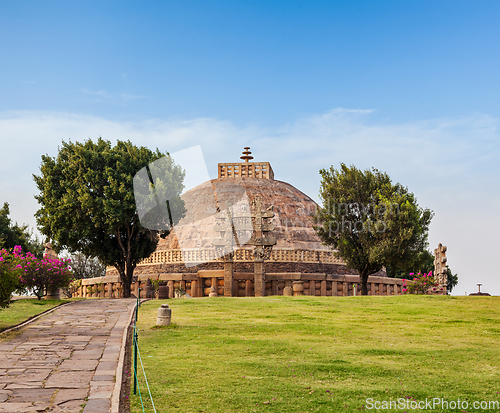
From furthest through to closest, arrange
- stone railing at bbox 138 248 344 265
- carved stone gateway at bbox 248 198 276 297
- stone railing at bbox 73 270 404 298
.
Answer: stone railing at bbox 138 248 344 265
stone railing at bbox 73 270 404 298
carved stone gateway at bbox 248 198 276 297

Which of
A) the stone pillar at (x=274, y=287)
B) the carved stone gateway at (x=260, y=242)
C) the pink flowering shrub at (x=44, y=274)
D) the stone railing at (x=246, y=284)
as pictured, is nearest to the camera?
→ the pink flowering shrub at (x=44, y=274)

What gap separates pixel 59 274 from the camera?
66.2 ft

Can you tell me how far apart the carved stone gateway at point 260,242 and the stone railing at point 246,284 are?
129cm

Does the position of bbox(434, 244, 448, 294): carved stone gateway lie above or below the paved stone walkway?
above

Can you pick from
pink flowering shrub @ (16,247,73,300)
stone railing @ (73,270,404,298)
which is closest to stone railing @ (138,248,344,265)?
stone railing @ (73,270,404,298)

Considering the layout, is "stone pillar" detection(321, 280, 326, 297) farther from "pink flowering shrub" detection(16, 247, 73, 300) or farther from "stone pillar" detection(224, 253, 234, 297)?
"pink flowering shrub" detection(16, 247, 73, 300)

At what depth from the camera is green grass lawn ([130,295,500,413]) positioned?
6.45 m

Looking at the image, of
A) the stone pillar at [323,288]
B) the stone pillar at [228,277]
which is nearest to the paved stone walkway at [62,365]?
the stone pillar at [228,277]

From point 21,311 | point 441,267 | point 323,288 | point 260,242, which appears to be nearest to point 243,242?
point 260,242

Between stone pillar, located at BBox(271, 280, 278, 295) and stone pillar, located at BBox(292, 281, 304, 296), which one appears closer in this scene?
stone pillar, located at BBox(292, 281, 304, 296)

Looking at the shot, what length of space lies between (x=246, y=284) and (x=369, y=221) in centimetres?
709

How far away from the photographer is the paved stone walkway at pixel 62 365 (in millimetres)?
6152

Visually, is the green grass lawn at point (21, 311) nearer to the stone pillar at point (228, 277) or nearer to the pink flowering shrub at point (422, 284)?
the stone pillar at point (228, 277)

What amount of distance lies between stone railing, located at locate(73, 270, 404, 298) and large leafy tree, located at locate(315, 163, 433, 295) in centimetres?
217
